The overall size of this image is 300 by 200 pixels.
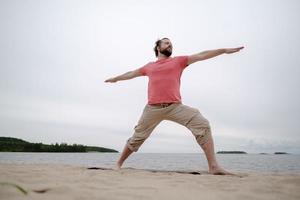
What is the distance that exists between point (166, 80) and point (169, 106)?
47cm

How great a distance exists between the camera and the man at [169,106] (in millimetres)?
4922

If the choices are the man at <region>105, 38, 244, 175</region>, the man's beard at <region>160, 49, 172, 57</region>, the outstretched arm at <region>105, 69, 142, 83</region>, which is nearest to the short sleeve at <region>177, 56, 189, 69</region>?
the man at <region>105, 38, 244, 175</region>

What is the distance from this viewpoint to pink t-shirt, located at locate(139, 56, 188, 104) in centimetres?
505

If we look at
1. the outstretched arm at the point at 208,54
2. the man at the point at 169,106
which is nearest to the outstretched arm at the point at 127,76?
the man at the point at 169,106

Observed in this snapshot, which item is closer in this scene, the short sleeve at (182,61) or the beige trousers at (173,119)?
the beige trousers at (173,119)

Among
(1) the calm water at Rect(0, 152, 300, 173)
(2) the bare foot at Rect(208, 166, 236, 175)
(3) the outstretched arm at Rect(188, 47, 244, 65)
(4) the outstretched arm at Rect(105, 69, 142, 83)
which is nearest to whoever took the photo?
(2) the bare foot at Rect(208, 166, 236, 175)

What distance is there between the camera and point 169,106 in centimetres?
503

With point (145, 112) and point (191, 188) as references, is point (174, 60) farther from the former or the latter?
point (191, 188)

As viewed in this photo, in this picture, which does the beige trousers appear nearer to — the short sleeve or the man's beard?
the short sleeve

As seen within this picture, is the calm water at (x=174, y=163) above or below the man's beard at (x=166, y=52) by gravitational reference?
below

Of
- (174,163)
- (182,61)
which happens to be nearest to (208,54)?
(182,61)

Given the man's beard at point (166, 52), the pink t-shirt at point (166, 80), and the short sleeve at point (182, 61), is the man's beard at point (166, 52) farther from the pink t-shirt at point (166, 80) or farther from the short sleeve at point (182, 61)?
the short sleeve at point (182, 61)

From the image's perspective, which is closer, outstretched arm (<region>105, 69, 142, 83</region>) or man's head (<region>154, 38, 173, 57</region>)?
man's head (<region>154, 38, 173, 57</region>)

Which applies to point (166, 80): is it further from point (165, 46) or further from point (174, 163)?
point (174, 163)
